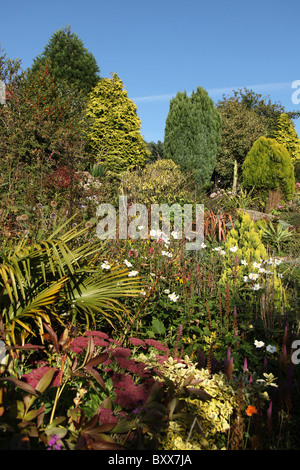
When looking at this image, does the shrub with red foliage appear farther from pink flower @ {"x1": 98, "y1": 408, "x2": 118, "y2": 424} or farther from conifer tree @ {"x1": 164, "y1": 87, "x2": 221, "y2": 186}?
conifer tree @ {"x1": 164, "y1": 87, "x2": 221, "y2": 186}

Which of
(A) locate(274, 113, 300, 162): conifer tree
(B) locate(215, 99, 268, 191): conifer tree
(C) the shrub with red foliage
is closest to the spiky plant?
(C) the shrub with red foliage

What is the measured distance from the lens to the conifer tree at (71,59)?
50.0 ft

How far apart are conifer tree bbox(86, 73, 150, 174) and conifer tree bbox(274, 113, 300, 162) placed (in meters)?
12.9

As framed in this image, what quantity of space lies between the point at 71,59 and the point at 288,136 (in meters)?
14.0

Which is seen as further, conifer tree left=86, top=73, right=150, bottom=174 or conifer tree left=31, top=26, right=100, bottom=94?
conifer tree left=31, top=26, right=100, bottom=94

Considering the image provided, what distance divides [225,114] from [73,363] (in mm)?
18961

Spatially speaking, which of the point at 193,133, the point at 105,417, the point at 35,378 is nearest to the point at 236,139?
the point at 193,133

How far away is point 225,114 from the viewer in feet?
61.2

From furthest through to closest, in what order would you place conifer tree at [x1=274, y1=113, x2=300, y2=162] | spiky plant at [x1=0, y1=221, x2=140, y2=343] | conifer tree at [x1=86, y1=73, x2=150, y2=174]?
conifer tree at [x1=274, y1=113, x2=300, y2=162]
conifer tree at [x1=86, y1=73, x2=150, y2=174]
spiky plant at [x1=0, y1=221, x2=140, y2=343]

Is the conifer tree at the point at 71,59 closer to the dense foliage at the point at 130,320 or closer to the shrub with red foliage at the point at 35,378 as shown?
the dense foliage at the point at 130,320

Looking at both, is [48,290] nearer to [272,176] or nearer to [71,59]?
[272,176]

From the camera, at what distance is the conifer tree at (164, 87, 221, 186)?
1388 centimetres

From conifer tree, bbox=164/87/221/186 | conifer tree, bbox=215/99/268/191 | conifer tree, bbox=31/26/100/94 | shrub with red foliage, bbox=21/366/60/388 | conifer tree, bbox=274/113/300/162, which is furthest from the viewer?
conifer tree, bbox=274/113/300/162

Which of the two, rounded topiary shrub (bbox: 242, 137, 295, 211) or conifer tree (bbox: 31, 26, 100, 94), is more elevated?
conifer tree (bbox: 31, 26, 100, 94)
